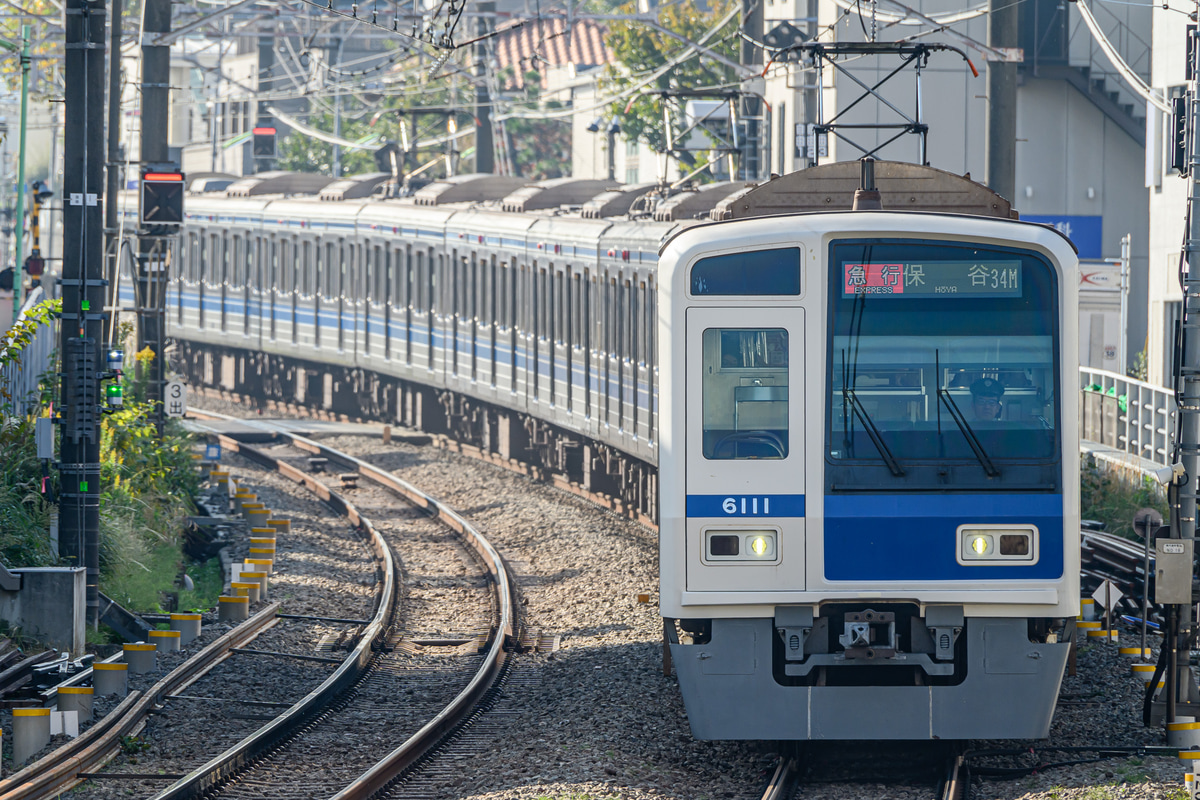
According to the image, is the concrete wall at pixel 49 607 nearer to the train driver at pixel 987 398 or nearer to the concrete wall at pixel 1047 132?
the train driver at pixel 987 398

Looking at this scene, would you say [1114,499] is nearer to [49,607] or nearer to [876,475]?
[876,475]

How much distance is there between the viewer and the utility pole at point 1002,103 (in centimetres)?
1692

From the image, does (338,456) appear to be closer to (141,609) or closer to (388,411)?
(388,411)

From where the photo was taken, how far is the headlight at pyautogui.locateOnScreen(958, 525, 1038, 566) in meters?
8.50

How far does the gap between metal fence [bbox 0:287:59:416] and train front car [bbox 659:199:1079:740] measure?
290 inches

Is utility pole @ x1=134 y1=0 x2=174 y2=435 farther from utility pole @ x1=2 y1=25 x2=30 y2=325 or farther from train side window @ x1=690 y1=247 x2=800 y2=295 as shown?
train side window @ x1=690 y1=247 x2=800 y2=295

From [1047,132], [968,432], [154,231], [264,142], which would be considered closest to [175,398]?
[154,231]

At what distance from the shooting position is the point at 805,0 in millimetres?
34000

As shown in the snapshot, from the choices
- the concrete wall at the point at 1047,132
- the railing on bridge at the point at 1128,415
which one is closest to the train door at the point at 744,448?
the railing on bridge at the point at 1128,415

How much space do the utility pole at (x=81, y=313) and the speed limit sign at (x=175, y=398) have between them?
18.0 ft

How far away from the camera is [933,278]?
861 cm

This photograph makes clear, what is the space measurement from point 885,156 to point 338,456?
10488 millimetres

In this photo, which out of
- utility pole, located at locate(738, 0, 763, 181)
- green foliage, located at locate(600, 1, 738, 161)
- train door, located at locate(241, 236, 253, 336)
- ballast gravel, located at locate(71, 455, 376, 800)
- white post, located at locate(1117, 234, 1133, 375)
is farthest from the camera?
green foliage, located at locate(600, 1, 738, 161)

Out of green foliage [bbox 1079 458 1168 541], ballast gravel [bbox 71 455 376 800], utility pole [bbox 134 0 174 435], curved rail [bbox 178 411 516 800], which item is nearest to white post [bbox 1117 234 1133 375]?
green foliage [bbox 1079 458 1168 541]
